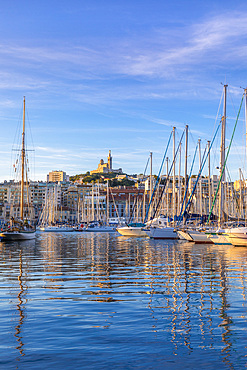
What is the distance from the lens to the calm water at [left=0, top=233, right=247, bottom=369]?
8.42 metres

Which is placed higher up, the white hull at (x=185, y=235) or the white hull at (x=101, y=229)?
the white hull at (x=185, y=235)

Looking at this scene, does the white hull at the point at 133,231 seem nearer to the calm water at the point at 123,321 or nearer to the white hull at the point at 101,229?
the white hull at the point at 101,229

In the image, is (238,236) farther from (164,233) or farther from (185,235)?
(164,233)

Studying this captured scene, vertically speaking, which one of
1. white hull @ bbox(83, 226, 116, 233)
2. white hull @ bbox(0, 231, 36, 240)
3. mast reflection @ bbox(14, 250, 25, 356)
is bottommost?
white hull @ bbox(83, 226, 116, 233)

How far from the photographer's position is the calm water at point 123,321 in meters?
8.42

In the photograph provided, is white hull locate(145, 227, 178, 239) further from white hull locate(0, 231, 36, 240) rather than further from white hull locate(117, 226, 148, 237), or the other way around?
white hull locate(0, 231, 36, 240)

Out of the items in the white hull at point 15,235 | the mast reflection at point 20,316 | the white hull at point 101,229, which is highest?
the white hull at point 15,235

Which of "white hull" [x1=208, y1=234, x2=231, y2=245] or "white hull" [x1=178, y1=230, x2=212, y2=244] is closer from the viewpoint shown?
"white hull" [x1=208, y1=234, x2=231, y2=245]

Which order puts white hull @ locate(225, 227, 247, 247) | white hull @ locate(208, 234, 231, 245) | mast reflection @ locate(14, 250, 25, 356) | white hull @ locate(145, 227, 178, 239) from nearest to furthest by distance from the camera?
1. mast reflection @ locate(14, 250, 25, 356)
2. white hull @ locate(225, 227, 247, 247)
3. white hull @ locate(208, 234, 231, 245)
4. white hull @ locate(145, 227, 178, 239)

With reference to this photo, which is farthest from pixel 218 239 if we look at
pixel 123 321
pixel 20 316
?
pixel 20 316

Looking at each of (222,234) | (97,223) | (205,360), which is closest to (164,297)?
(205,360)

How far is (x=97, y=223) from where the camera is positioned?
12256cm

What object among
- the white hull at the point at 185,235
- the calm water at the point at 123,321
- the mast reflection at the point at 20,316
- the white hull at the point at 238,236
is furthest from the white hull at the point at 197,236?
the mast reflection at the point at 20,316

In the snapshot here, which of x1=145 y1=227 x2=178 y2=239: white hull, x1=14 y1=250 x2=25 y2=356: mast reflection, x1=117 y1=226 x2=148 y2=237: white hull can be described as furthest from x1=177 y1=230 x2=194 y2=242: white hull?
x1=14 y1=250 x2=25 y2=356: mast reflection
